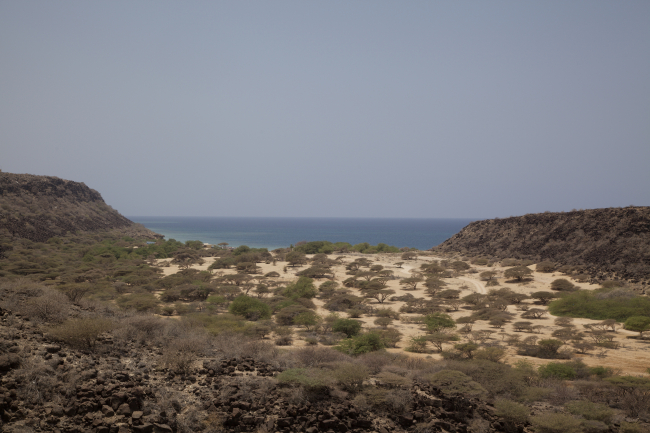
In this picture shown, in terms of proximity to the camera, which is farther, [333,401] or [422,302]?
[422,302]

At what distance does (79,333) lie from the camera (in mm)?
10961

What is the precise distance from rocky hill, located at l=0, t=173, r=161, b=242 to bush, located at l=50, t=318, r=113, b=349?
5378 centimetres

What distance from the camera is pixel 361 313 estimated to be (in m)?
23.7

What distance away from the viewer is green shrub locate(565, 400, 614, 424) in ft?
29.9

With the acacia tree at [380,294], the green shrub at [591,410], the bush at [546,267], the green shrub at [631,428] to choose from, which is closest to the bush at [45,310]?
the green shrub at [591,410]

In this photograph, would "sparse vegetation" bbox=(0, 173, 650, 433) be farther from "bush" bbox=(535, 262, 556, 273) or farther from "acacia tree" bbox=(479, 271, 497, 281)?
"bush" bbox=(535, 262, 556, 273)

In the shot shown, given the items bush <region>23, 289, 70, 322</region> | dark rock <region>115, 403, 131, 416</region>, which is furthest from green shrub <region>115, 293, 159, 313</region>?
dark rock <region>115, 403, 131, 416</region>

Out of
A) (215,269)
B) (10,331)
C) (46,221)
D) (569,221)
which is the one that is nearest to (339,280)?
(215,269)

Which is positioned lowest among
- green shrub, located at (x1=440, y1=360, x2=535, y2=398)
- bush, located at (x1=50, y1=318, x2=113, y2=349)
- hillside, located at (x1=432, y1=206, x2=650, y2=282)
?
green shrub, located at (x1=440, y1=360, x2=535, y2=398)

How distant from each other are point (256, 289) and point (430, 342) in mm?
15953

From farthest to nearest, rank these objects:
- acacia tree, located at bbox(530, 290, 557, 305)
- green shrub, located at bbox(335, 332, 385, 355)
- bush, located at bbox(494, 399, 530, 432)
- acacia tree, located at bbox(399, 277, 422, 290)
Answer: acacia tree, located at bbox(399, 277, 422, 290), acacia tree, located at bbox(530, 290, 557, 305), green shrub, located at bbox(335, 332, 385, 355), bush, located at bbox(494, 399, 530, 432)

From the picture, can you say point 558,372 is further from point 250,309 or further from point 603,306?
point 250,309

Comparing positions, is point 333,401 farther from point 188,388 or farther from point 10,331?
point 10,331

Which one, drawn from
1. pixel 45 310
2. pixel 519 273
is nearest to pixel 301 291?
pixel 45 310
